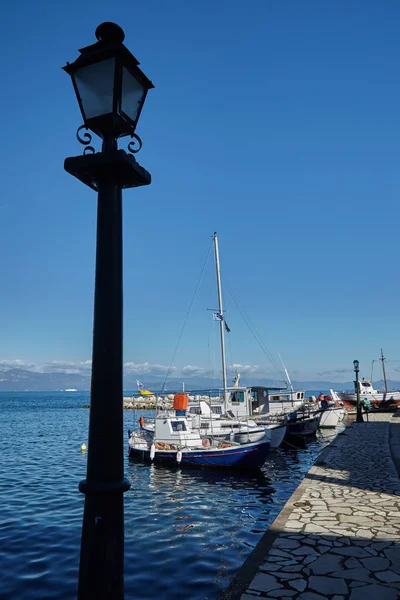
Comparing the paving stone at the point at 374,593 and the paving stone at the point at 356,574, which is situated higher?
the paving stone at the point at 374,593

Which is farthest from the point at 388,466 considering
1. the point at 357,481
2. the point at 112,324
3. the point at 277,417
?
the point at 277,417

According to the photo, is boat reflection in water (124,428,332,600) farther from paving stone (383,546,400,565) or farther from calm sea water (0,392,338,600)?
paving stone (383,546,400,565)

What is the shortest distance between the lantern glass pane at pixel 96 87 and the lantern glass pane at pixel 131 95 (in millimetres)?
100

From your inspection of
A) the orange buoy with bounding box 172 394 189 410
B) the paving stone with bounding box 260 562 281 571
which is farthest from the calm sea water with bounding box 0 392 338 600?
the orange buoy with bounding box 172 394 189 410

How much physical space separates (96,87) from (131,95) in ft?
0.91

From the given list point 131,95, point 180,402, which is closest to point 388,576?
point 131,95

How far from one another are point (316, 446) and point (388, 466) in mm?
17175

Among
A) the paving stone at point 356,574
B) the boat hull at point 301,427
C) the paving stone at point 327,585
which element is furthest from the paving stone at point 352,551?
the boat hull at point 301,427

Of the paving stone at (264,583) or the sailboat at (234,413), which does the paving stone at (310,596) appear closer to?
the paving stone at (264,583)

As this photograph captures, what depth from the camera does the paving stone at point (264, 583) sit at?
5.64 m

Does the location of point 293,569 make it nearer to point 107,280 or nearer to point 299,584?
point 299,584

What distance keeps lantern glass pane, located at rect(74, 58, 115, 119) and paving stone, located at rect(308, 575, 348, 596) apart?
5.93 m

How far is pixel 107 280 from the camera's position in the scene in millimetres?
3375

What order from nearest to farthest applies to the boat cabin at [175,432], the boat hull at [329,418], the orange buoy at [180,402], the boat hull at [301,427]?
the boat cabin at [175,432] < the orange buoy at [180,402] < the boat hull at [301,427] < the boat hull at [329,418]
